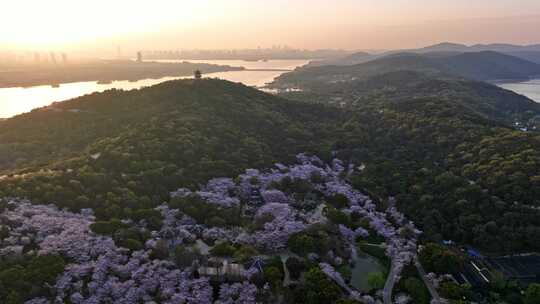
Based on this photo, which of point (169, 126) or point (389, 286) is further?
point (169, 126)

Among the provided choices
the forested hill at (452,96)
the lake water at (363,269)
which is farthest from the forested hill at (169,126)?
the forested hill at (452,96)

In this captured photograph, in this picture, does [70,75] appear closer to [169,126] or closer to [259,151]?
[169,126]

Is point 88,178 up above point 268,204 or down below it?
above

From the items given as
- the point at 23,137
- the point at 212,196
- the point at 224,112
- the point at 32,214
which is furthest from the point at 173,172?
the point at 23,137

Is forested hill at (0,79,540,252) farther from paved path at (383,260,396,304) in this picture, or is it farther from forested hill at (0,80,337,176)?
paved path at (383,260,396,304)

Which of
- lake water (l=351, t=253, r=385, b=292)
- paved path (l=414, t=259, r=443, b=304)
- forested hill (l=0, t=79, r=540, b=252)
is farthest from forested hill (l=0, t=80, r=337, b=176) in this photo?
paved path (l=414, t=259, r=443, b=304)

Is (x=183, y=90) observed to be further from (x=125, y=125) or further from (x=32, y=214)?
(x=32, y=214)

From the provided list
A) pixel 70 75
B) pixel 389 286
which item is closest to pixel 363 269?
pixel 389 286

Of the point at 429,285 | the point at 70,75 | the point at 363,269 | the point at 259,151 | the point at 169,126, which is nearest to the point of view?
the point at 429,285
